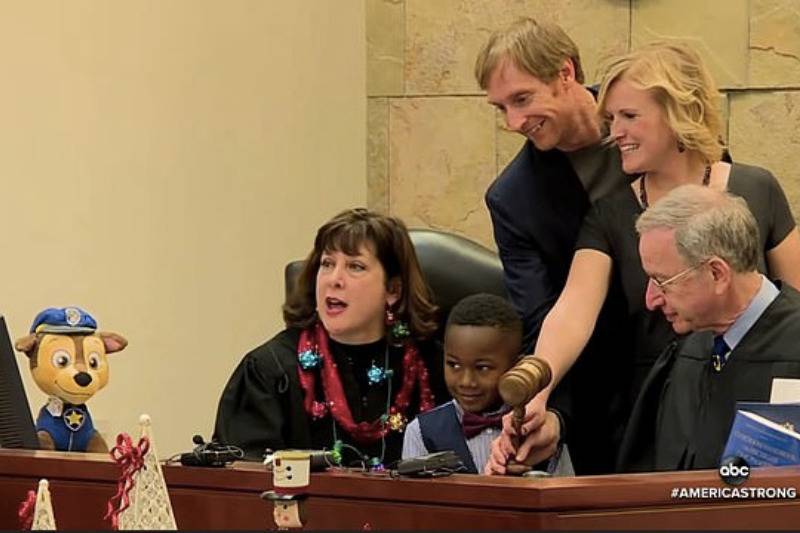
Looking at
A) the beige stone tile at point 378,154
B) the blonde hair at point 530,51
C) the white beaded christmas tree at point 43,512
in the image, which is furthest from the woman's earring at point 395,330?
the beige stone tile at point 378,154

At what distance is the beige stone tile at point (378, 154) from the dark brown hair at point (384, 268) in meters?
2.38

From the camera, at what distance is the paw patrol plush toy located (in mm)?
3562

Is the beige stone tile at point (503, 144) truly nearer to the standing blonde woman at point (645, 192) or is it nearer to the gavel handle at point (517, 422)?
the standing blonde woman at point (645, 192)

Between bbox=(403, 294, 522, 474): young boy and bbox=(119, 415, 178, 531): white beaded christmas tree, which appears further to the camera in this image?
bbox=(403, 294, 522, 474): young boy

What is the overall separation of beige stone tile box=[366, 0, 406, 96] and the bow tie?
114 inches

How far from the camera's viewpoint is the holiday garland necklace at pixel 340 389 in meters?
3.56

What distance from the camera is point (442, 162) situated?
5.94 m

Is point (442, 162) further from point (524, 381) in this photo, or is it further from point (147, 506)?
point (147, 506)

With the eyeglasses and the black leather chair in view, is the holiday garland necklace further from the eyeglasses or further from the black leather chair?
the eyeglasses

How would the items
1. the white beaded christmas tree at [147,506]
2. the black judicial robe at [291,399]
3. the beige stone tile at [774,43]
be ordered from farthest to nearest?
1. the beige stone tile at [774,43]
2. the black judicial robe at [291,399]
3. the white beaded christmas tree at [147,506]

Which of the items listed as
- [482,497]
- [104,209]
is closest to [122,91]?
[104,209]

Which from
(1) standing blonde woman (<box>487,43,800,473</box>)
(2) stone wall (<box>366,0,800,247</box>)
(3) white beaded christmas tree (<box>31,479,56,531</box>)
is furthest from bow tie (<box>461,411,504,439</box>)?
(2) stone wall (<box>366,0,800,247</box>)

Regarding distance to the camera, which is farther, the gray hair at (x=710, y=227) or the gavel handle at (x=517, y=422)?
the gray hair at (x=710, y=227)

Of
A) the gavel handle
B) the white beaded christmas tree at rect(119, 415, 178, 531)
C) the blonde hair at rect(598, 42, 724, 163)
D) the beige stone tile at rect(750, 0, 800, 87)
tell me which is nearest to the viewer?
the white beaded christmas tree at rect(119, 415, 178, 531)
